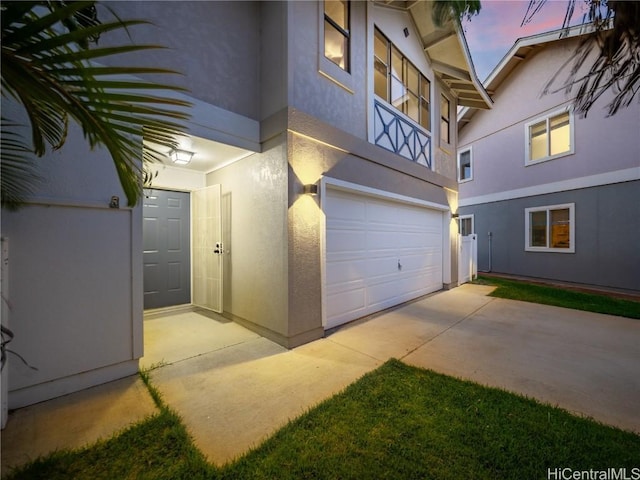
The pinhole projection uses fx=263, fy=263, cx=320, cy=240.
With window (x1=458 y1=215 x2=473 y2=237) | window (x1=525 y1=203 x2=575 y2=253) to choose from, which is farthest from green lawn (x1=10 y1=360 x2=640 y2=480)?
window (x1=458 y1=215 x2=473 y2=237)

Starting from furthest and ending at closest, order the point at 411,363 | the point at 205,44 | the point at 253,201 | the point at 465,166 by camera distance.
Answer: the point at 465,166 < the point at 253,201 < the point at 205,44 < the point at 411,363

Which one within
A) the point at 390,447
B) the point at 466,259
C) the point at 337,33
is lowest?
the point at 390,447

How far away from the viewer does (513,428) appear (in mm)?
2051

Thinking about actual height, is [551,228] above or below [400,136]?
below

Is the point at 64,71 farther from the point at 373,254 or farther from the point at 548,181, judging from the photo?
the point at 548,181

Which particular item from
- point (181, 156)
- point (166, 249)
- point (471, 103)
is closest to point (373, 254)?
point (181, 156)

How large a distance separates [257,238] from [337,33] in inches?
152

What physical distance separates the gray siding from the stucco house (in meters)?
5.17

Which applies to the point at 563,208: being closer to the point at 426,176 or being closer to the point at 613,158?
the point at 613,158

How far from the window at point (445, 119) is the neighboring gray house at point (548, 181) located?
2872 mm

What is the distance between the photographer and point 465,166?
485 inches

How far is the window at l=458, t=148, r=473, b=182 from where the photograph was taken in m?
12.0

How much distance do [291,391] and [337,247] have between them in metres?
2.36

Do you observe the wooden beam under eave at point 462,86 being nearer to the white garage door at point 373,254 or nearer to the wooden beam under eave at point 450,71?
the wooden beam under eave at point 450,71
